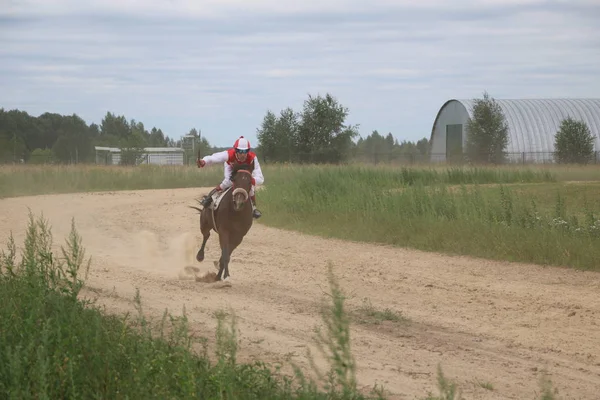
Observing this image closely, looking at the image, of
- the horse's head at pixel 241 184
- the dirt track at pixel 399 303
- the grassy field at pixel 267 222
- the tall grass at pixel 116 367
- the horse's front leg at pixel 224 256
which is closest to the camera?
the tall grass at pixel 116 367

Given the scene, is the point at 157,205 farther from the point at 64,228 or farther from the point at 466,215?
the point at 466,215

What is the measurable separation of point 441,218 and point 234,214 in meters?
6.84

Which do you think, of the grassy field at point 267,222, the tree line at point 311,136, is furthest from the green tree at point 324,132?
the grassy field at point 267,222

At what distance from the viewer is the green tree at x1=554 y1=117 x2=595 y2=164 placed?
196ft

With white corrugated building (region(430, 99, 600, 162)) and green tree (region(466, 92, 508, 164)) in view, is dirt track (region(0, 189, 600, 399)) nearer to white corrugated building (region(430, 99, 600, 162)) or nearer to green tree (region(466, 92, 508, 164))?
green tree (region(466, 92, 508, 164))

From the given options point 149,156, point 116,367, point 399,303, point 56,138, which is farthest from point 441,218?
point 56,138

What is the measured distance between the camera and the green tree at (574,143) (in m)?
59.9

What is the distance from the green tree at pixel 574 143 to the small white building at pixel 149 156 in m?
26.0

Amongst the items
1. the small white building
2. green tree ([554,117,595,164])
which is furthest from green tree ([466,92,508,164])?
the small white building

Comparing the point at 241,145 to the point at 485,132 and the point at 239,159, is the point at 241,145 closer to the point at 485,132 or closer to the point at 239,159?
the point at 239,159

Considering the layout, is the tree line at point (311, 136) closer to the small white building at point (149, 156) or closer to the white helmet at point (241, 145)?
the small white building at point (149, 156)

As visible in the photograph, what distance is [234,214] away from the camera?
1548 cm

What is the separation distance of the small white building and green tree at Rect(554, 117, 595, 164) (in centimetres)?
2603

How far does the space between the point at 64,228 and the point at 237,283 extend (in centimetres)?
1150
